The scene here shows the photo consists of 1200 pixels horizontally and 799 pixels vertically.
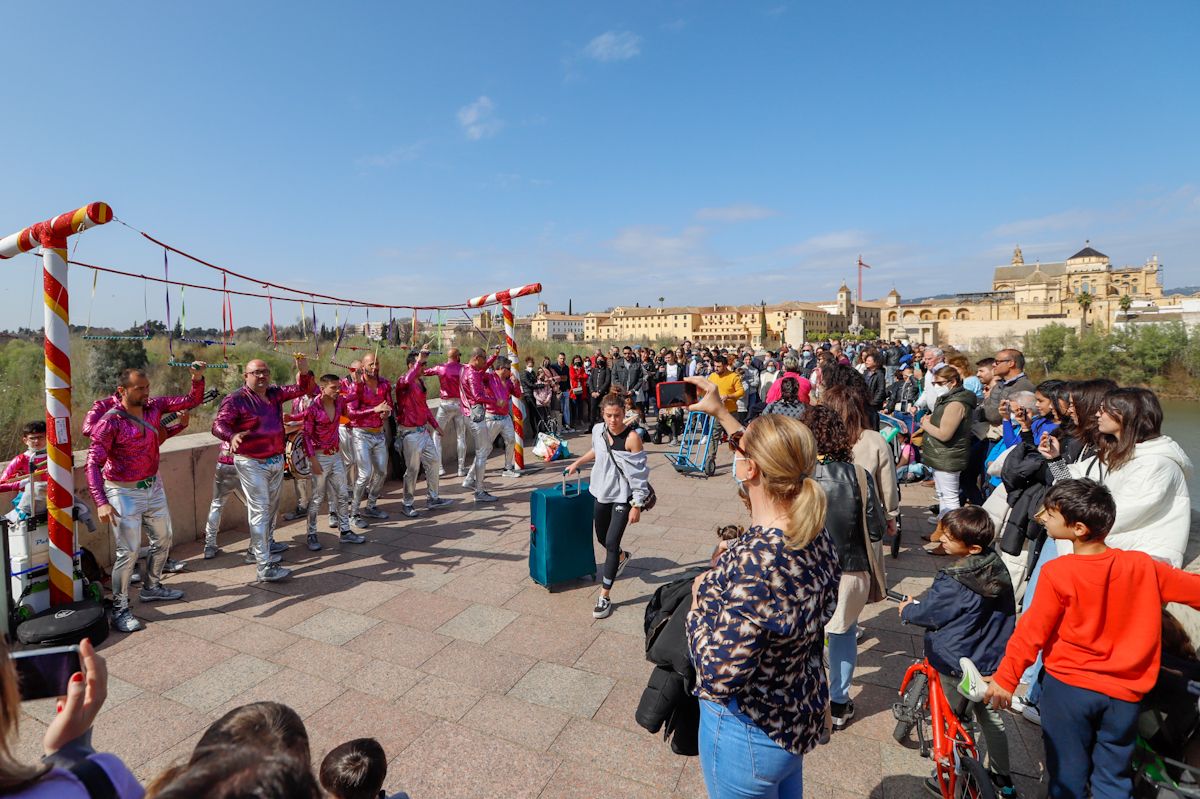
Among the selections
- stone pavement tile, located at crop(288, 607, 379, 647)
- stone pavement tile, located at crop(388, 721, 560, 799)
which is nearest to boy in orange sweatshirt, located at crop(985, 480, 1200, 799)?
stone pavement tile, located at crop(388, 721, 560, 799)

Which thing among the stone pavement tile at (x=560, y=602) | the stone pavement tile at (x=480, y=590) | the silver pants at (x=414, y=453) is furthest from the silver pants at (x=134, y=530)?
the stone pavement tile at (x=560, y=602)

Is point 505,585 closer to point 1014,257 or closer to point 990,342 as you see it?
point 990,342

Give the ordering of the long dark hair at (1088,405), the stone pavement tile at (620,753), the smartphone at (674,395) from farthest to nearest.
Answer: the smartphone at (674,395) < the long dark hair at (1088,405) < the stone pavement tile at (620,753)

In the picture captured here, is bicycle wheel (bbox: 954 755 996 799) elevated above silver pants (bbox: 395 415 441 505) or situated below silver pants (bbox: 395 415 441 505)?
below

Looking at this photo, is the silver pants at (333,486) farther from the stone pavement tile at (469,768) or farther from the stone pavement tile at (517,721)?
the stone pavement tile at (469,768)

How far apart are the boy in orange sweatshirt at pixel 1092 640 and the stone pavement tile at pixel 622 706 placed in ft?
5.77

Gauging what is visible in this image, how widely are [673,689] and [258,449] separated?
457cm

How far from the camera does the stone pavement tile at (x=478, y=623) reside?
4.23 m

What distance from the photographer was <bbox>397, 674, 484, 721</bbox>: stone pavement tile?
3.33 m

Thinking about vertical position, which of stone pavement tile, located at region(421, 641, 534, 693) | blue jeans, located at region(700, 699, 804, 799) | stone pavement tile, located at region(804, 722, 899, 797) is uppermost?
blue jeans, located at region(700, 699, 804, 799)

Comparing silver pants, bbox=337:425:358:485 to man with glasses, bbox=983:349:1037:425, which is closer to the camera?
man with glasses, bbox=983:349:1037:425

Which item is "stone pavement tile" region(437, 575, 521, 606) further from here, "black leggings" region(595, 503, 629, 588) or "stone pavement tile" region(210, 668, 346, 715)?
"stone pavement tile" region(210, 668, 346, 715)

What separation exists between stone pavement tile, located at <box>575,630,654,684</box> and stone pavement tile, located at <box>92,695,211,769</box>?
220 cm

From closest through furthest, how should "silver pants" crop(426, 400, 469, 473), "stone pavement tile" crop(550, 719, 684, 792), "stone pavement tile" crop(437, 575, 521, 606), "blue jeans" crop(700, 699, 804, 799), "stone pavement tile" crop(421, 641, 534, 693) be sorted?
1. "blue jeans" crop(700, 699, 804, 799)
2. "stone pavement tile" crop(550, 719, 684, 792)
3. "stone pavement tile" crop(421, 641, 534, 693)
4. "stone pavement tile" crop(437, 575, 521, 606)
5. "silver pants" crop(426, 400, 469, 473)
